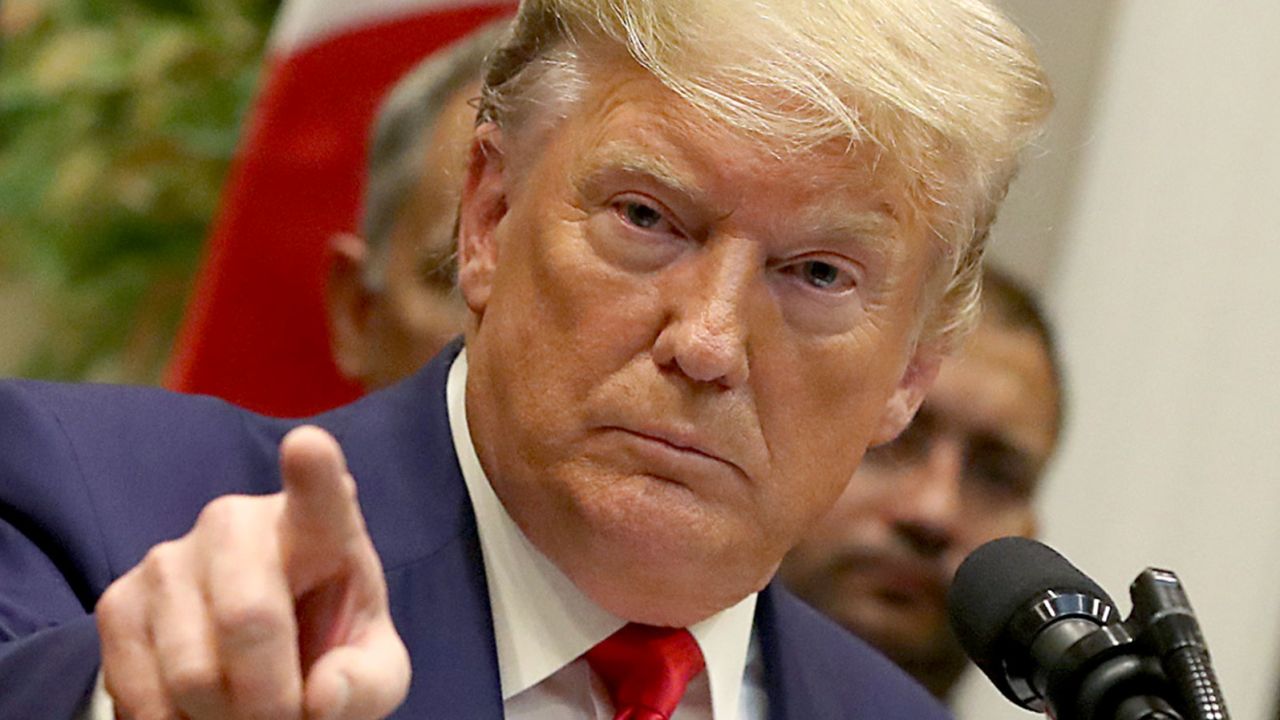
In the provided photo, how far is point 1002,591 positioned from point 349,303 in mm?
2394

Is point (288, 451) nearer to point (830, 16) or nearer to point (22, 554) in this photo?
point (22, 554)

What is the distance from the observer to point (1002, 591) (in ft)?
5.52

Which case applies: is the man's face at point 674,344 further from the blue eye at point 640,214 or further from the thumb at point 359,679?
the thumb at point 359,679

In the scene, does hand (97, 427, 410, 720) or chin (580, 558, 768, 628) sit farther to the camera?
chin (580, 558, 768, 628)

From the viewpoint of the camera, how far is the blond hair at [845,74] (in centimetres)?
190

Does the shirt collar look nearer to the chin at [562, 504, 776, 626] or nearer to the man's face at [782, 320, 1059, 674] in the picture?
the chin at [562, 504, 776, 626]

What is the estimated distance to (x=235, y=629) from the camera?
1.18m

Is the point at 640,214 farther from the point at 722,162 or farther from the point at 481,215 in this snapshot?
the point at 481,215

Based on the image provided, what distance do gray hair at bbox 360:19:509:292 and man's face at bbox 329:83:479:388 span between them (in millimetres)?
18

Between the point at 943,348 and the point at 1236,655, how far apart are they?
2.22 metres

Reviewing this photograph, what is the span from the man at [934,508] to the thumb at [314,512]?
2327 mm

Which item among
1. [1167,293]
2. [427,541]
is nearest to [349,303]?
[1167,293]

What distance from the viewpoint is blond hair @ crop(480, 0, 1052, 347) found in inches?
74.9

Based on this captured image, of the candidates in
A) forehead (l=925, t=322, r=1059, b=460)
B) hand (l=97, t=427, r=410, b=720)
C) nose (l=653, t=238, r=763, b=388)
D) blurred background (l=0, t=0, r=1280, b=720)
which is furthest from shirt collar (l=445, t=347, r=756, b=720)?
blurred background (l=0, t=0, r=1280, b=720)
